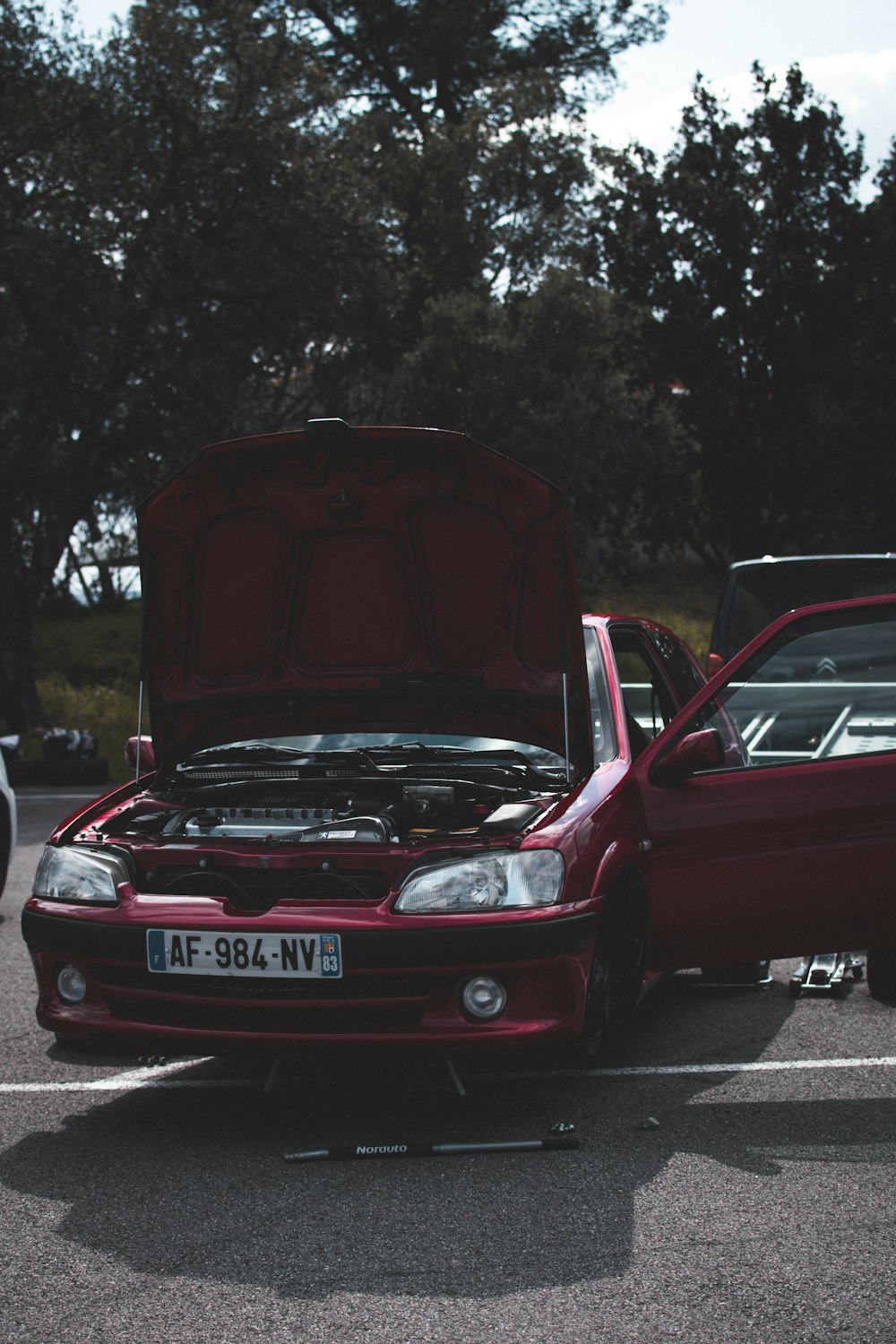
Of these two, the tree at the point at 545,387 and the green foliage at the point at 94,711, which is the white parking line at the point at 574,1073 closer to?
the green foliage at the point at 94,711

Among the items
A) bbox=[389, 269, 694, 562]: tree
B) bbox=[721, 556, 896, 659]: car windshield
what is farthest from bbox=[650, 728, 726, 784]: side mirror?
bbox=[389, 269, 694, 562]: tree

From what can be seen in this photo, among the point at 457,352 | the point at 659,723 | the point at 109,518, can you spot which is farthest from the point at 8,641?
the point at 659,723

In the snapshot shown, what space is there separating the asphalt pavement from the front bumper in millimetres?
215

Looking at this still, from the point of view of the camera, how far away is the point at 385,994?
393 centimetres

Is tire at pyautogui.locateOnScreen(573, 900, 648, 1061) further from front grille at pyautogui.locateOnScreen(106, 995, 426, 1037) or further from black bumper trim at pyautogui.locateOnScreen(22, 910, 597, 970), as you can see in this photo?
front grille at pyautogui.locateOnScreen(106, 995, 426, 1037)

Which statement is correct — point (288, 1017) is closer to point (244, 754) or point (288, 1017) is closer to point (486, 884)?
point (486, 884)

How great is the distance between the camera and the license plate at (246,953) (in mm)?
3900

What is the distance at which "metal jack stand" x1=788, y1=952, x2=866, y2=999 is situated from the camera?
18.7ft

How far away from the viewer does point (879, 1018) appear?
5.28 meters

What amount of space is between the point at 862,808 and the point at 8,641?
16603 millimetres

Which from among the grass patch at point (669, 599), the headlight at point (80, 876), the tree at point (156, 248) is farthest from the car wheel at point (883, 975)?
the grass patch at point (669, 599)

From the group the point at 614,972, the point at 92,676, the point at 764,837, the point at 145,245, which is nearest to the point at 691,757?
the point at 764,837

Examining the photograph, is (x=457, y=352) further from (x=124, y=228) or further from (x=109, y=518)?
(x=109, y=518)

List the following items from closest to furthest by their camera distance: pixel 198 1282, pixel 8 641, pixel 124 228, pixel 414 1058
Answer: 1. pixel 198 1282
2. pixel 414 1058
3. pixel 124 228
4. pixel 8 641
